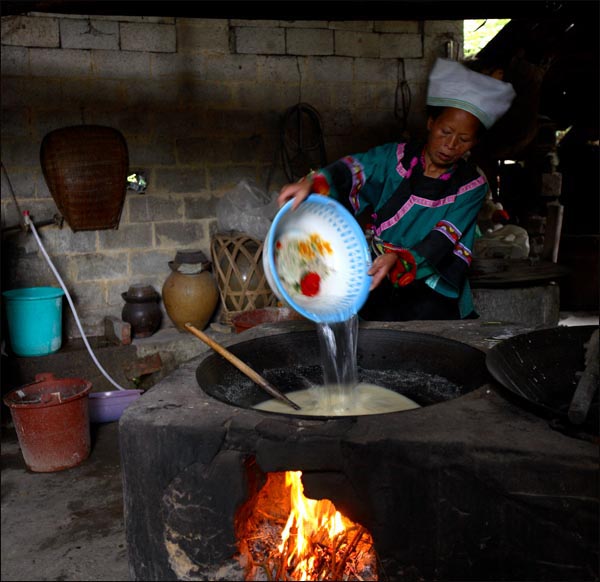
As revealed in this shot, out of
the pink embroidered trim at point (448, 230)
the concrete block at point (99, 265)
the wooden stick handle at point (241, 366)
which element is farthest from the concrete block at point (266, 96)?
the wooden stick handle at point (241, 366)

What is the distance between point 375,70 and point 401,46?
0.30 m

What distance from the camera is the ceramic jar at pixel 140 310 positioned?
5.01 m

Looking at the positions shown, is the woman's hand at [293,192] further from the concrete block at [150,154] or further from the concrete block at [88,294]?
the concrete block at [88,294]

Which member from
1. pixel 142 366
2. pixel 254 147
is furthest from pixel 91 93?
pixel 142 366

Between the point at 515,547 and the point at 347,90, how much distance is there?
4.65 m

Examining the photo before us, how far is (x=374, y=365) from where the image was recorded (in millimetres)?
2662

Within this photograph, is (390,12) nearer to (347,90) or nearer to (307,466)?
(307,466)

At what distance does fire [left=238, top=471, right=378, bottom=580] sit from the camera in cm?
209

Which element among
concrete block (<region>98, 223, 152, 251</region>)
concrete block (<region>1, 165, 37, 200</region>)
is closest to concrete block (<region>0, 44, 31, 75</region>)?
concrete block (<region>1, 165, 37, 200</region>)

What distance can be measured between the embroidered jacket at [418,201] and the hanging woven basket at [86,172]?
2.63 meters

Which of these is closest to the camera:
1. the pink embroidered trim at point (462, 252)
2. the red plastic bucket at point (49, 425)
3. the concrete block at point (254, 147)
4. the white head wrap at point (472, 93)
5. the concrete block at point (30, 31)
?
the white head wrap at point (472, 93)

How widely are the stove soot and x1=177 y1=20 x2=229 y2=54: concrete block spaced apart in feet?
10.8

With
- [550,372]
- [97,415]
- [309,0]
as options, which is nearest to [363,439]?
[550,372]

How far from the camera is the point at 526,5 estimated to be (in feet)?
7.36
